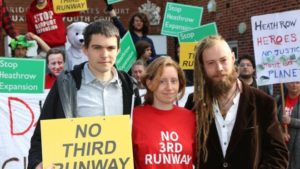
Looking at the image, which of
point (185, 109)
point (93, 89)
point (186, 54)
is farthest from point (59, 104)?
point (186, 54)

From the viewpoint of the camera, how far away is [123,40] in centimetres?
696

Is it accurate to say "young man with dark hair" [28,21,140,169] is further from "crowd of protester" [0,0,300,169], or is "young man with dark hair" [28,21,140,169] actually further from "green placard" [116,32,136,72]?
"green placard" [116,32,136,72]

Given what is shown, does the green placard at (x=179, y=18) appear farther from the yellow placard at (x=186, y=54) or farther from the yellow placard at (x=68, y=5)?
the yellow placard at (x=68, y=5)

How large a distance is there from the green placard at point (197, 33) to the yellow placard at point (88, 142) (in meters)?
4.10

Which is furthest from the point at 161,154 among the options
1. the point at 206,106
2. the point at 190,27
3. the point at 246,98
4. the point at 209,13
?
the point at 209,13

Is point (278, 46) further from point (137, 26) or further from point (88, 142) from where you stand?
Result: point (88, 142)

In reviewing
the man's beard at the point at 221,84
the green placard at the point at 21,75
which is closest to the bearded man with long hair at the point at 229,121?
the man's beard at the point at 221,84

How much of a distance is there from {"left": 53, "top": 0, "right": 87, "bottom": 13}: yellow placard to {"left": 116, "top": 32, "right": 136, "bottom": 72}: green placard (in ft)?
3.11

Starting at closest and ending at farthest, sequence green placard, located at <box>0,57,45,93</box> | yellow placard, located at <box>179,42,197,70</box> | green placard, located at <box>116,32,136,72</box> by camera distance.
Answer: green placard, located at <box>0,57,45,93</box> < yellow placard, located at <box>179,42,197,70</box> < green placard, located at <box>116,32,136,72</box>

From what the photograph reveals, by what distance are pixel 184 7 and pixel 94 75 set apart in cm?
479

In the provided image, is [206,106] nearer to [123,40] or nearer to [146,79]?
[146,79]

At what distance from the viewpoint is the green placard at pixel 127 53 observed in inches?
274

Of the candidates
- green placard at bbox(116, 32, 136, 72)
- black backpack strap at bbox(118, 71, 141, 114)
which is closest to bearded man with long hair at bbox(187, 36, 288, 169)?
black backpack strap at bbox(118, 71, 141, 114)

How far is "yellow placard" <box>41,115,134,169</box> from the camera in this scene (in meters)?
3.08
